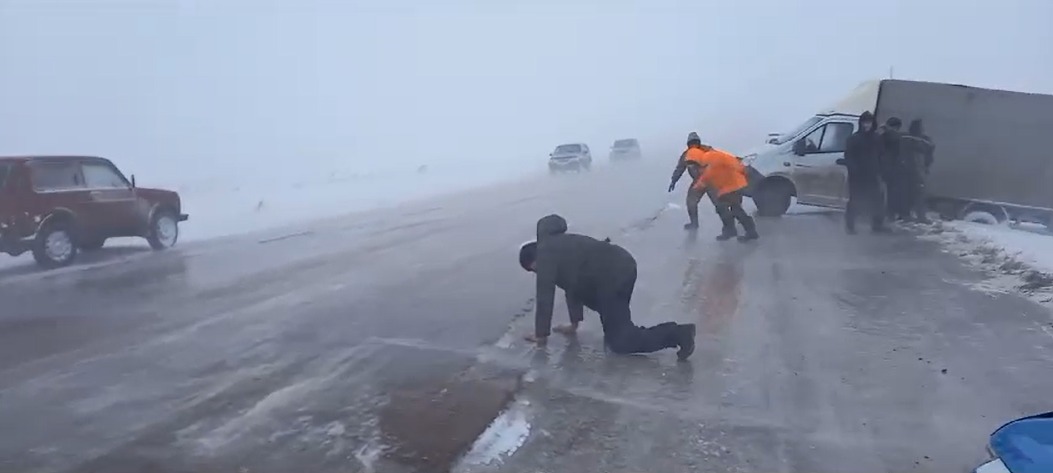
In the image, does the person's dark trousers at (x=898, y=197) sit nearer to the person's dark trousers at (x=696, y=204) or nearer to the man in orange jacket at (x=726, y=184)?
the man in orange jacket at (x=726, y=184)

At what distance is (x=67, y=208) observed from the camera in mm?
15016

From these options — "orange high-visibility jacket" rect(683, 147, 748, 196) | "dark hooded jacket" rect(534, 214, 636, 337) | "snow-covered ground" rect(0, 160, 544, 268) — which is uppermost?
"dark hooded jacket" rect(534, 214, 636, 337)

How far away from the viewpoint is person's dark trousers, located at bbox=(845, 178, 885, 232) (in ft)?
49.0

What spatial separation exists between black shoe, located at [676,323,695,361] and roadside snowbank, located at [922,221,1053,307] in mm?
4129

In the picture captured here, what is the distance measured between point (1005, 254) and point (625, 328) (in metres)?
6.87

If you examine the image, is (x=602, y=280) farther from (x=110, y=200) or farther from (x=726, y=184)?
(x=110, y=200)

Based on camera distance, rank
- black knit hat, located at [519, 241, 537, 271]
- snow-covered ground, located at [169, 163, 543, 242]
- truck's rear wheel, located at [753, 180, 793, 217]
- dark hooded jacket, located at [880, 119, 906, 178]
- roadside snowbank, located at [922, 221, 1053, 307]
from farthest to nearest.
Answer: snow-covered ground, located at [169, 163, 543, 242] → truck's rear wheel, located at [753, 180, 793, 217] → dark hooded jacket, located at [880, 119, 906, 178] → roadside snowbank, located at [922, 221, 1053, 307] → black knit hat, located at [519, 241, 537, 271]

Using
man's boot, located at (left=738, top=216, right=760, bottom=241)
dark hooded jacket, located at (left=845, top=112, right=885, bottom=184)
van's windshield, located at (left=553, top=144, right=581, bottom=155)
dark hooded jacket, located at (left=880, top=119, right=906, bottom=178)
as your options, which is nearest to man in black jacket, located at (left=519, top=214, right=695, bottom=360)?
man's boot, located at (left=738, top=216, right=760, bottom=241)

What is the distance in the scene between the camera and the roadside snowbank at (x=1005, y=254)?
10406 millimetres

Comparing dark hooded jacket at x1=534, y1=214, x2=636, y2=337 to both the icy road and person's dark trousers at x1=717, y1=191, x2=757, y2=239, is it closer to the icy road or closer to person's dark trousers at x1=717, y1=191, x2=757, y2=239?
the icy road

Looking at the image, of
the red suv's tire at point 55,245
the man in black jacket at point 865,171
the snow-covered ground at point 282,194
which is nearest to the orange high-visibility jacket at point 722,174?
the man in black jacket at point 865,171

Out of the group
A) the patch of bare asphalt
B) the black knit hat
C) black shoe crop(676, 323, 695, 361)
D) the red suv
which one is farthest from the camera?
the red suv

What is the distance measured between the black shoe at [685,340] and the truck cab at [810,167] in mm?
10752

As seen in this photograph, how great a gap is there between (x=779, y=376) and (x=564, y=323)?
246 centimetres
